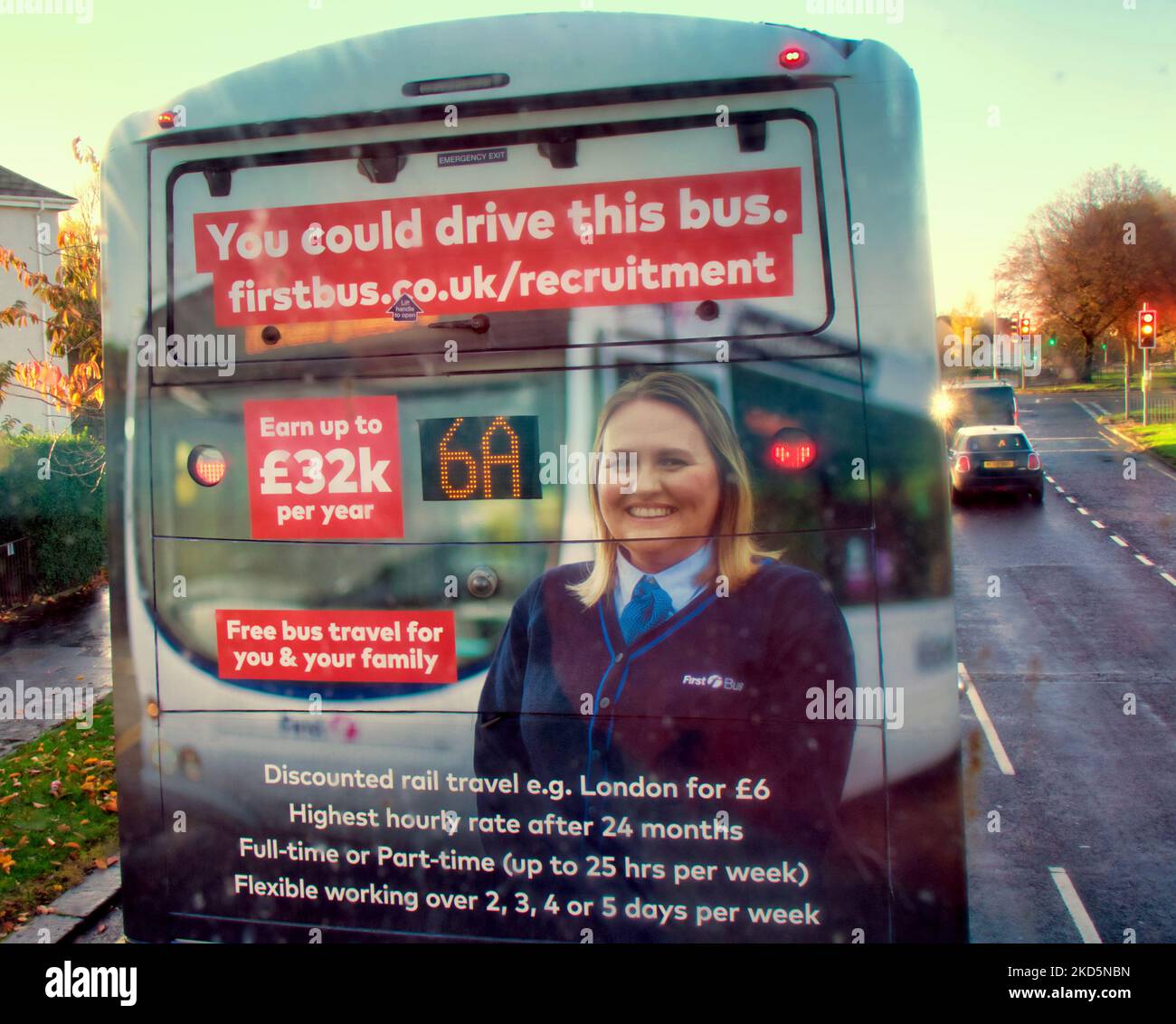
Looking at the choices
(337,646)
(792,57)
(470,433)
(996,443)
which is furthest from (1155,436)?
(337,646)

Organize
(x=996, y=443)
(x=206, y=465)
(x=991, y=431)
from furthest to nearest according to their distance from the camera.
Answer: (x=991, y=431) < (x=996, y=443) < (x=206, y=465)

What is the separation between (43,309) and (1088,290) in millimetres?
56708

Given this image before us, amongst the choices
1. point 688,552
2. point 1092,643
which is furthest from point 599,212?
point 1092,643

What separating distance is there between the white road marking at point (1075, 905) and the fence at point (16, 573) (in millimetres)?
13294

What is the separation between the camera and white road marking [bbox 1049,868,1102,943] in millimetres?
5941

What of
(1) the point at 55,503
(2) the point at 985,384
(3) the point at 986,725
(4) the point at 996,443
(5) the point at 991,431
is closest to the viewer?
(3) the point at 986,725

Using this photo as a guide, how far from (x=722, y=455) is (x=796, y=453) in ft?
0.75

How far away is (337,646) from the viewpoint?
3791 mm

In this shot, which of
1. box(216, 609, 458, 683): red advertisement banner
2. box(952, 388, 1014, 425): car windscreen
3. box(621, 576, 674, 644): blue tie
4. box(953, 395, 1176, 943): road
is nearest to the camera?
box(621, 576, 674, 644): blue tie

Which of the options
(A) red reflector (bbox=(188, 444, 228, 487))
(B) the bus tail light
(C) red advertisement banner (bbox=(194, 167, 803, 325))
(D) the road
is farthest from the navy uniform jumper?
(D) the road

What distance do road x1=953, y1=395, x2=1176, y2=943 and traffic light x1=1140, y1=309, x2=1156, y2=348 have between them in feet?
28.8

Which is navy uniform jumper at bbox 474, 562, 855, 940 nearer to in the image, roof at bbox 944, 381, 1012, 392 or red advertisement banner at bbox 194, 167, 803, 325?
red advertisement banner at bbox 194, 167, 803, 325

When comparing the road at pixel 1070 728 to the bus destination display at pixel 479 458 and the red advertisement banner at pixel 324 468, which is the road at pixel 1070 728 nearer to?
the bus destination display at pixel 479 458

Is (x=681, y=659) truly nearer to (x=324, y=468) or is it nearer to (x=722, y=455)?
(x=722, y=455)
